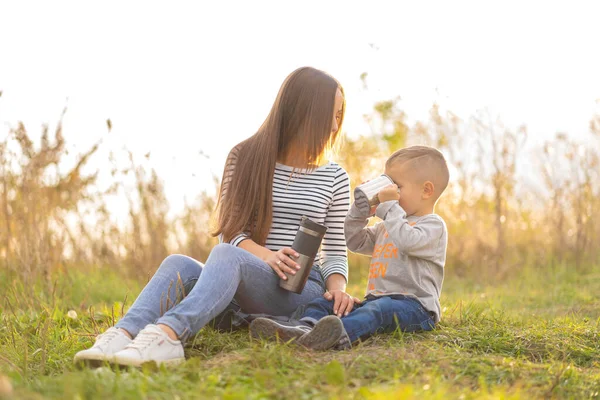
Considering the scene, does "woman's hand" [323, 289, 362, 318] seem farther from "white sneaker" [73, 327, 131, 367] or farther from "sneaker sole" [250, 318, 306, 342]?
"white sneaker" [73, 327, 131, 367]

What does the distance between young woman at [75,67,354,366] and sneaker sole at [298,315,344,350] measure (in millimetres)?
282

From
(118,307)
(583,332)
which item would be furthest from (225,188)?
(583,332)

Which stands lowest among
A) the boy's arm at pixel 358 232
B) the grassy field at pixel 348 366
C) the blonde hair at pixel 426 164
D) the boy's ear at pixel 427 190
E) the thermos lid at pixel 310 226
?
the grassy field at pixel 348 366

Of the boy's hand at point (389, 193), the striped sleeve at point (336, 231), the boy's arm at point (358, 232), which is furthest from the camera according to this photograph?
the striped sleeve at point (336, 231)

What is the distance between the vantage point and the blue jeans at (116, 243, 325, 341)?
257 cm

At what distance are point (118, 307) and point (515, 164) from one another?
3847mm

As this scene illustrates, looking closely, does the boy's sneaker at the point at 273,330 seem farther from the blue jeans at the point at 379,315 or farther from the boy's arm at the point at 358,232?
the boy's arm at the point at 358,232

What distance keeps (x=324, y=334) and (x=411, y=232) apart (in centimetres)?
59

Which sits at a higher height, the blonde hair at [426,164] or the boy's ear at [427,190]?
the blonde hair at [426,164]

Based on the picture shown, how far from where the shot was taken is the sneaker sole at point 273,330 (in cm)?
269

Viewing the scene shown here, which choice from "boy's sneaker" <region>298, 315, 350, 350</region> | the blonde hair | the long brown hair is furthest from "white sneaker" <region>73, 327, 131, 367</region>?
the blonde hair

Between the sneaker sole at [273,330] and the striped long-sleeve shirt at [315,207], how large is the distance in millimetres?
470

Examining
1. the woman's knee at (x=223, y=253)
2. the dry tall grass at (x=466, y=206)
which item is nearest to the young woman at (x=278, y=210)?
the woman's knee at (x=223, y=253)

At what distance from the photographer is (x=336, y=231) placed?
3.32 metres
